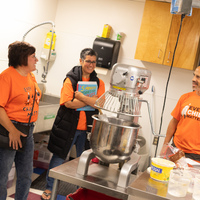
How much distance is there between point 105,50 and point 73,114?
149 cm

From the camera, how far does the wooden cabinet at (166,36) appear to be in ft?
13.0

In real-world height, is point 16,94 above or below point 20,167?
above

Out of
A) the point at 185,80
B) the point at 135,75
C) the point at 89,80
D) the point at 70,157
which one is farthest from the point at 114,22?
the point at 135,75

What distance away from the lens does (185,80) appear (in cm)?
430

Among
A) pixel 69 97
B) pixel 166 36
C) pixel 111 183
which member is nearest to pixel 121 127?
pixel 111 183

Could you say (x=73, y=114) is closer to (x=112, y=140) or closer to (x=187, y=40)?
(x=112, y=140)

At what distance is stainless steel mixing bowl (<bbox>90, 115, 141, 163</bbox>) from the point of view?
5.21 feet

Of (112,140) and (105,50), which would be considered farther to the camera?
(105,50)

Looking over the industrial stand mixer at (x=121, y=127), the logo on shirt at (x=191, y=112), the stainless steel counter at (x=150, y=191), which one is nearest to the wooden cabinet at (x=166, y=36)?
the logo on shirt at (x=191, y=112)

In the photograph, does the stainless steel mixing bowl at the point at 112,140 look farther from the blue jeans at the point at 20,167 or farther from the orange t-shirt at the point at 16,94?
the blue jeans at the point at 20,167

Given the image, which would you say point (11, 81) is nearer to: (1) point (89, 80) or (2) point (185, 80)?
(1) point (89, 80)

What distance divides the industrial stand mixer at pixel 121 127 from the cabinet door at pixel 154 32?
2.42 metres

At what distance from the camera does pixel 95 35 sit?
4.56 m

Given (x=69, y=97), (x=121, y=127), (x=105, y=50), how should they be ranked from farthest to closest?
1. (x=105, y=50)
2. (x=69, y=97)
3. (x=121, y=127)
